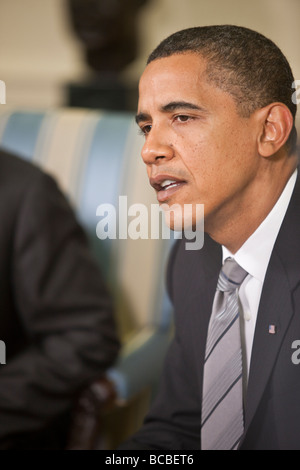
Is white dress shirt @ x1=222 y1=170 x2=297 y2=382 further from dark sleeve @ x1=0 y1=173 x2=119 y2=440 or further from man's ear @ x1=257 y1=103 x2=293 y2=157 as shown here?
dark sleeve @ x1=0 y1=173 x2=119 y2=440

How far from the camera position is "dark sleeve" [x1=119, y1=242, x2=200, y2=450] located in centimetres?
52

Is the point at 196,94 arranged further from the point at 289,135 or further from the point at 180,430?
the point at 180,430

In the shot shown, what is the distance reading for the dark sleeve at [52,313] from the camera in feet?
3.06

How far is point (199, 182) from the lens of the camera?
0.38 meters

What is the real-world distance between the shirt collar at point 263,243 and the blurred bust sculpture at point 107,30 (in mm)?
1766

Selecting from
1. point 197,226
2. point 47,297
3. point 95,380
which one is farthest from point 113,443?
point 197,226

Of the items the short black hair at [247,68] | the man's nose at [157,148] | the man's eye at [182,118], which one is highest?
the short black hair at [247,68]

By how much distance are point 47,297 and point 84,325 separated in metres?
0.07

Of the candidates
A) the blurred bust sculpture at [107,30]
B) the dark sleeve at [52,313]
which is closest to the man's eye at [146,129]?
the dark sleeve at [52,313]

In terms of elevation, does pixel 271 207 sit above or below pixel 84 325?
above

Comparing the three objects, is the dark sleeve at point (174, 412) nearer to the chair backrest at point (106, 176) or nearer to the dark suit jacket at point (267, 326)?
the dark suit jacket at point (267, 326)

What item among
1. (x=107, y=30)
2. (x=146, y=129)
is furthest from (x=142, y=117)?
(x=107, y=30)

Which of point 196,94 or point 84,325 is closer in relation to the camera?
point 196,94

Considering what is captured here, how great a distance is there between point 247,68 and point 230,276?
14 cm
